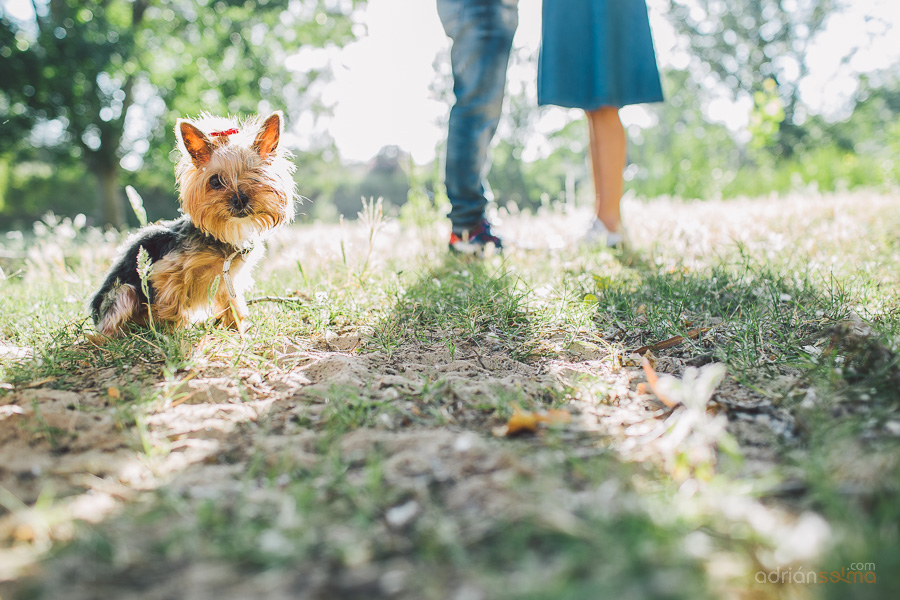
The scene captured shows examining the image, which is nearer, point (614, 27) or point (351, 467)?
point (351, 467)

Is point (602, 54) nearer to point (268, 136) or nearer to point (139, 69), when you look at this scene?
point (268, 136)

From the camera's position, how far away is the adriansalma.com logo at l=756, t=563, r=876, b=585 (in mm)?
967

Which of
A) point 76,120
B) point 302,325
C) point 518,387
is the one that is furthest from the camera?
point 76,120

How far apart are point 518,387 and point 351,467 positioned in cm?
74

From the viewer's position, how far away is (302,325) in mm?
2736

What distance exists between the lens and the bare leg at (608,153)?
404 centimetres

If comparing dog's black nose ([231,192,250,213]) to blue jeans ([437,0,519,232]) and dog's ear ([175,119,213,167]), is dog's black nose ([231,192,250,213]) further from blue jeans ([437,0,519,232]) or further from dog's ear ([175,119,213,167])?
blue jeans ([437,0,519,232])

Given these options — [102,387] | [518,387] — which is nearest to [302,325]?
[102,387]

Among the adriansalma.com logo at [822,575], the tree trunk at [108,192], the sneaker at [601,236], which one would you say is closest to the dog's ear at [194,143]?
the sneaker at [601,236]

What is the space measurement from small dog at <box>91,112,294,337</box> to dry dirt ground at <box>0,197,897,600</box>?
1.24 feet

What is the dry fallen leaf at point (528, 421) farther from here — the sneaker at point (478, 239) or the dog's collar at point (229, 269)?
the sneaker at point (478, 239)

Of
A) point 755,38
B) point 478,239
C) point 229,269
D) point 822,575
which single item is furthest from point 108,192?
point 755,38

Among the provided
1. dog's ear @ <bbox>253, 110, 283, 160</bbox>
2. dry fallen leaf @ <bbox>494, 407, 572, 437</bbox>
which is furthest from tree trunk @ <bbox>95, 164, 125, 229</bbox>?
dry fallen leaf @ <bbox>494, 407, 572, 437</bbox>

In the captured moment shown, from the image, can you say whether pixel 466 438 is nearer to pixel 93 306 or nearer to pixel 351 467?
pixel 351 467
